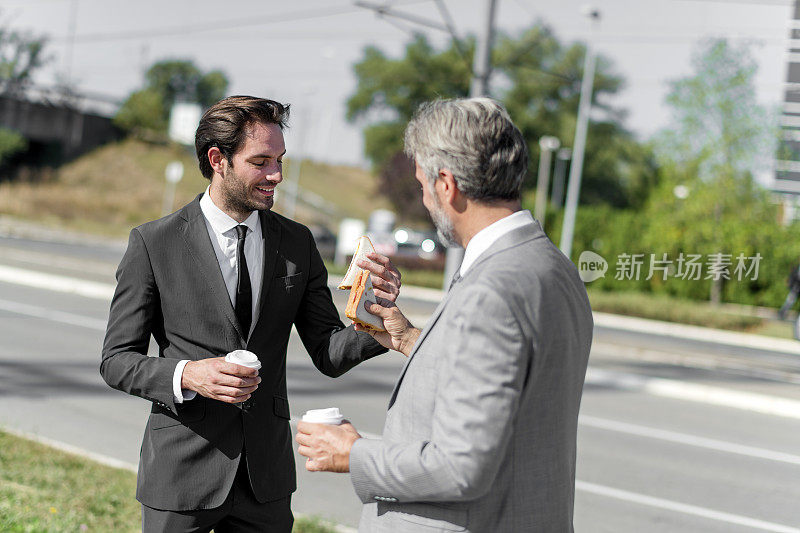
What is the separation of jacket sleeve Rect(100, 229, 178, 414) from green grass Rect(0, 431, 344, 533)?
70.6 inches

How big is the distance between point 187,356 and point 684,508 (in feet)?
16.0

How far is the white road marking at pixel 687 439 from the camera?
27.8 ft

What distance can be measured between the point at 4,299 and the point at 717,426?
37.4 feet

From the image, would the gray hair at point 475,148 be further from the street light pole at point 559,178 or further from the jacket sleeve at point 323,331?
the street light pole at point 559,178

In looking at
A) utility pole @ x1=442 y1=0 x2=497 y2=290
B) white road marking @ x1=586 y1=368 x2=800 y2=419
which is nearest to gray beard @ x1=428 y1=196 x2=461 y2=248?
white road marking @ x1=586 y1=368 x2=800 y2=419

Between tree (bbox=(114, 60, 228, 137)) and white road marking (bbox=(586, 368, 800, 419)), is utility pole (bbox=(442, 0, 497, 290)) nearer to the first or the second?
white road marking (bbox=(586, 368, 800, 419))

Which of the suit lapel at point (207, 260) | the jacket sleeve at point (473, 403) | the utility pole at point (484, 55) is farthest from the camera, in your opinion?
the utility pole at point (484, 55)

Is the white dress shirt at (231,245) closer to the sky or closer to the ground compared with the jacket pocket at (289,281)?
closer to the sky

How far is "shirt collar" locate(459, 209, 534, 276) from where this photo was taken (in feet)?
6.32

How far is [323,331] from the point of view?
2.86 metres

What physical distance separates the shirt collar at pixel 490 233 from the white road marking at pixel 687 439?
7.35 m

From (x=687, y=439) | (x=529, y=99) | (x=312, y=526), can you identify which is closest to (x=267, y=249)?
(x=312, y=526)

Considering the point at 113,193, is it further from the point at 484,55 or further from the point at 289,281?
the point at 289,281

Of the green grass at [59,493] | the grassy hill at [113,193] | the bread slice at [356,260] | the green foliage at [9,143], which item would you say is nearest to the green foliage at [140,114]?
the grassy hill at [113,193]
